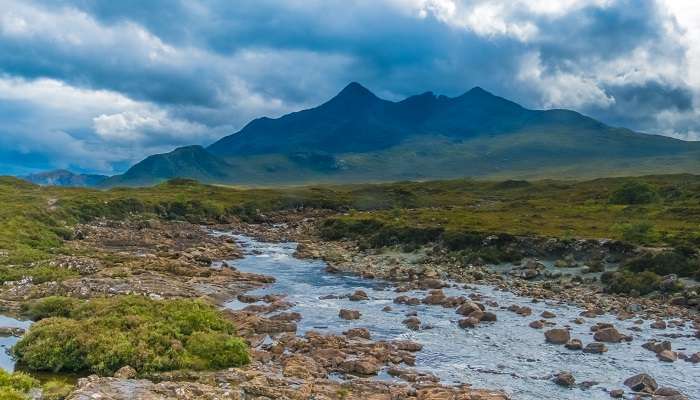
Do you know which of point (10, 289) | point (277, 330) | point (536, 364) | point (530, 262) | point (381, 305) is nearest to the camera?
point (536, 364)

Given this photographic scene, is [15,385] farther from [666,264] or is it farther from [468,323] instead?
[666,264]

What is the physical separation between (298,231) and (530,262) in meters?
49.6

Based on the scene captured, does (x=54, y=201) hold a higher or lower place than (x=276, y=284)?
higher

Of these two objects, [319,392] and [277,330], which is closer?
[319,392]

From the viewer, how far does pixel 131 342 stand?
86.5ft

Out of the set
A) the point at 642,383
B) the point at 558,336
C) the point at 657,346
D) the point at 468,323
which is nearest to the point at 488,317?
the point at 468,323

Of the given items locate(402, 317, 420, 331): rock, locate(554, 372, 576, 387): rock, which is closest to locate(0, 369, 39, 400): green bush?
locate(402, 317, 420, 331): rock

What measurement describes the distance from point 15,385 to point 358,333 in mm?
18243

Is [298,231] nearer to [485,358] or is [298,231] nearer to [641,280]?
[641,280]

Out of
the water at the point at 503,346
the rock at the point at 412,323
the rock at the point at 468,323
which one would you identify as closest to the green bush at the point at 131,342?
the water at the point at 503,346

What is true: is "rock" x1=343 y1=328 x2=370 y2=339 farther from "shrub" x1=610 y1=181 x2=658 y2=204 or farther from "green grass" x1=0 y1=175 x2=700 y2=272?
"shrub" x1=610 y1=181 x2=658 y2=204

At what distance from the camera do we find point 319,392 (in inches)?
906

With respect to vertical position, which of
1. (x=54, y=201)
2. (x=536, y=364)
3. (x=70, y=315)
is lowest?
(x=536, y=364)

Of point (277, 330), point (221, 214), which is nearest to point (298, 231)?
point (221, 214)
